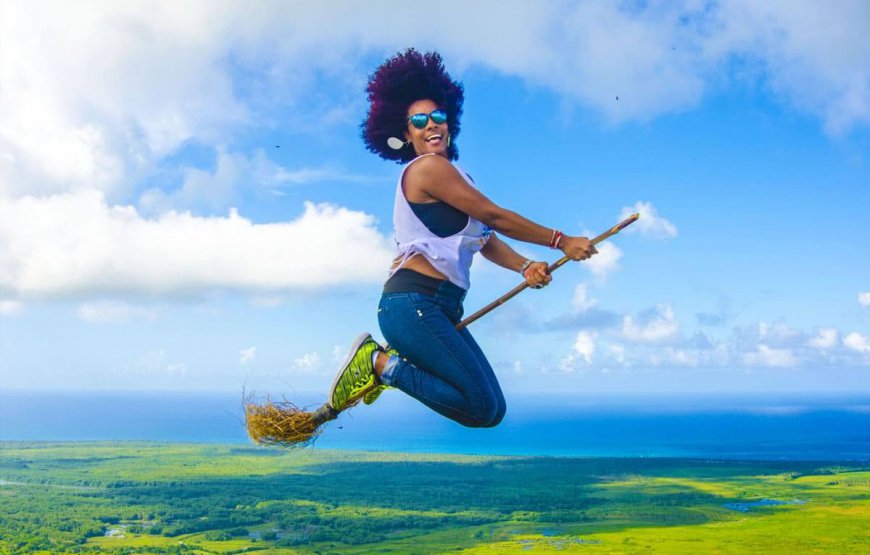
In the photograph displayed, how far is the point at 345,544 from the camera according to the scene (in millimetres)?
90625

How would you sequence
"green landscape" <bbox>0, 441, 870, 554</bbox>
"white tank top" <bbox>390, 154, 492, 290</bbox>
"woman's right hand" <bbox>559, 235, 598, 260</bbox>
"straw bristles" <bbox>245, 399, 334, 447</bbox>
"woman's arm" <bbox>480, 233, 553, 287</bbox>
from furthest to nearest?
"green landscape" <bbox>0, 441, 870, 554</bbox>
"straw bristles" <bbox>245, 399, 334, 447</bbox>
"woman's arm" <bbox>480, 233, 553, 287</bbox>
"white tank top" <bbox>390, 154, 492, 290</bbox>
"woman's right hand" <bbox>559, 235, 598, 260</bbox>

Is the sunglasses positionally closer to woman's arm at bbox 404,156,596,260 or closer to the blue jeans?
woman's arm at bbox 404,156,596,260

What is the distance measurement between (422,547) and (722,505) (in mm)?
37351

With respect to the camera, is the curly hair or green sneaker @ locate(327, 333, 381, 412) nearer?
green sneaker @ locate(327, 333, 381, 412)

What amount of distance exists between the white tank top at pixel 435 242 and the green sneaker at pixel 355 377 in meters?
0.32

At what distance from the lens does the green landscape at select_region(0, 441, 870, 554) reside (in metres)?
88.1

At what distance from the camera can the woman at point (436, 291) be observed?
3.07 meters

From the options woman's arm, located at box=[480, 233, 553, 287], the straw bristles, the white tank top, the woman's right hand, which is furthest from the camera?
the straw bristles

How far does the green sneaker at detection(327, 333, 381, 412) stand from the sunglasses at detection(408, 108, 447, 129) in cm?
90

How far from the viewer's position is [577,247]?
3.03m

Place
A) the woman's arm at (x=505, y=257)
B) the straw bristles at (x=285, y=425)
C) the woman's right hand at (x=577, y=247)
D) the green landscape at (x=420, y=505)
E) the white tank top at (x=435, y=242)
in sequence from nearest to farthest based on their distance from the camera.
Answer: the woman's right hand at (x=577, y=247) → the white tank top at (x=435, y=242) → the woman's arm at (x=505, y=257) → the straw bristles at (x=285, y=425) → the green landscape at (x=420, y=505)

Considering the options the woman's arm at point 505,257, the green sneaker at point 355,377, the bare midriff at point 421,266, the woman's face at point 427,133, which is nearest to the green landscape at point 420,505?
the woman's arm at point 505,257

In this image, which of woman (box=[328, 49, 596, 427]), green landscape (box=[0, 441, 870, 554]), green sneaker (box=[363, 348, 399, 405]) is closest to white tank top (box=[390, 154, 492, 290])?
woman (box=[328, 49, 596, 427])

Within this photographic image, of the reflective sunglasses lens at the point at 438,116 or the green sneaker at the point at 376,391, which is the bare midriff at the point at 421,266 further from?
the reflective sunglasses lens at the point at 438,116
